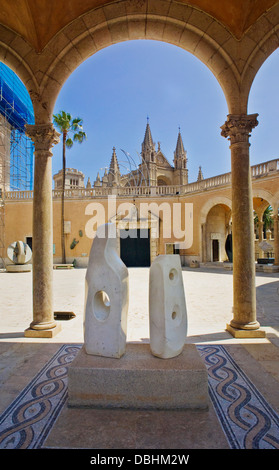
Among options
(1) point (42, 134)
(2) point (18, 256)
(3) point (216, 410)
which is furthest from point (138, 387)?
(2) point (18, 256)

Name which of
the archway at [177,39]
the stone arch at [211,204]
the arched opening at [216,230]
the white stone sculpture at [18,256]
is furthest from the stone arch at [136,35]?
the arched opening at [216,230]

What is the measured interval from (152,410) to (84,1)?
225 inches

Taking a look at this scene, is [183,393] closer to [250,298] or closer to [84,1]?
[250,298]

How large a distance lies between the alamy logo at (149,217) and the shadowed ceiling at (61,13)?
14.2 meters

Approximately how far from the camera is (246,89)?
15.0ft

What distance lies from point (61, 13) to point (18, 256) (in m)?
14.0

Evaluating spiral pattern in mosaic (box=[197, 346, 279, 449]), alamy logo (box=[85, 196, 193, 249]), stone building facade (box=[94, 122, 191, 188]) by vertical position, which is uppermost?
stone building facade (box=[94, 122, 191, 188])

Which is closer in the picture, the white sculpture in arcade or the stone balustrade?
the white sculpture in arcade

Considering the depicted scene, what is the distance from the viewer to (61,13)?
4.46m

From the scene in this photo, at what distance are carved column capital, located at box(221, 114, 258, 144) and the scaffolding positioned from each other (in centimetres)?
1756

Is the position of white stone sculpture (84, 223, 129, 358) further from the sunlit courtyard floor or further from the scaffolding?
the scaffolding

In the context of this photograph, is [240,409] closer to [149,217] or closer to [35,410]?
[35,410]

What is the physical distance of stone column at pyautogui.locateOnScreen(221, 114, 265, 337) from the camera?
172 inches

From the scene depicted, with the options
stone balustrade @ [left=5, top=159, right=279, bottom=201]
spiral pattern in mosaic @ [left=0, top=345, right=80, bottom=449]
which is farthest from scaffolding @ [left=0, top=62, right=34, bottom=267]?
spiral pattern in mosaic @ [left=0, top=345, right=80, bottom=449]
